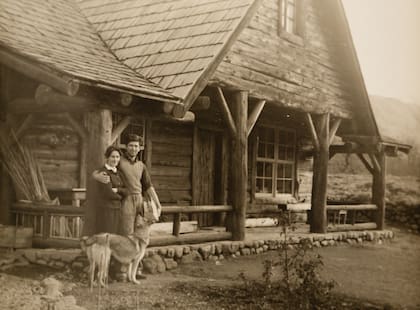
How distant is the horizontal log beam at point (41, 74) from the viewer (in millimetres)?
6812

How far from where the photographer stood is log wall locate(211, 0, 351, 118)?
10.6 meters

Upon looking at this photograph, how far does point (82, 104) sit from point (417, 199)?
13019 millimetres

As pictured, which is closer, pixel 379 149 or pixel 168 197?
pixel 168 197

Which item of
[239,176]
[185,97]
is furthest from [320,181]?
[185,97]

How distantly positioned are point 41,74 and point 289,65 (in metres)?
6.40

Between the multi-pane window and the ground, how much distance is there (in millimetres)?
5098

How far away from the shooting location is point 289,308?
6.33m

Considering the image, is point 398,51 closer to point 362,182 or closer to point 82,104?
point 82,104

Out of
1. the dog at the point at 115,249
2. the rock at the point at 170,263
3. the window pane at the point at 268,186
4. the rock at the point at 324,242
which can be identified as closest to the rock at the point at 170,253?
the rock at the point at 170,263

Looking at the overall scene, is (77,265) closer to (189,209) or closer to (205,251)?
(189,209)

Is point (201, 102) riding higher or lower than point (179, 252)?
higher

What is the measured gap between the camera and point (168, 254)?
8.80 m

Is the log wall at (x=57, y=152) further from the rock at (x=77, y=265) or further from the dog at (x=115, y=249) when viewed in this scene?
the dog at (x=115, y=249)

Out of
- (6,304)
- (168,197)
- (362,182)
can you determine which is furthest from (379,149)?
(6,304)
